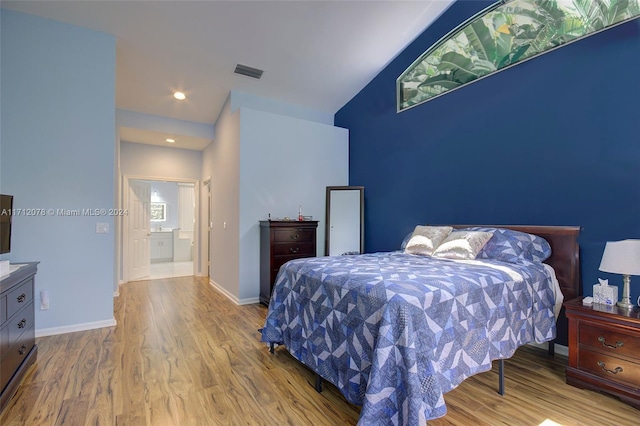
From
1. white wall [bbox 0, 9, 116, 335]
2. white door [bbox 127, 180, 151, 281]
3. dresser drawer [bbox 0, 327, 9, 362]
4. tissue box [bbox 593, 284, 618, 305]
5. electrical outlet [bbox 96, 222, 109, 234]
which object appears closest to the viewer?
dresser drawer [bbox 0, 327, 9, 362]

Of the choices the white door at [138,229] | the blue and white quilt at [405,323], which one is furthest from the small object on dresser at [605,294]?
the white door at [138,229]

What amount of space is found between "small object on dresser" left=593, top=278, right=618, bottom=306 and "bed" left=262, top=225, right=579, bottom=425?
0.31m

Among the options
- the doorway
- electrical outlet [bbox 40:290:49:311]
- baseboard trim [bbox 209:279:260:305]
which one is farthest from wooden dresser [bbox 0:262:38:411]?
the doorway

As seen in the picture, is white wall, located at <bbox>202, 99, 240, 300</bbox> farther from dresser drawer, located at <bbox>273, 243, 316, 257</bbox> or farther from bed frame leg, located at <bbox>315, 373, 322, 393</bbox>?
bed frame leg, located at <bbox>315, 373, 322, 393</bbox>

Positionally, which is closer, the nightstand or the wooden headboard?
the nightstand

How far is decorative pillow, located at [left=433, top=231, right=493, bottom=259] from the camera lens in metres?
2.69

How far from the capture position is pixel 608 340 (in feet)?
6.45

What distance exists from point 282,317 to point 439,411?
1.36m

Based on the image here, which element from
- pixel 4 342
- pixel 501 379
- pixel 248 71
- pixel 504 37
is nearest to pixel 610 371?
pixel 501 379

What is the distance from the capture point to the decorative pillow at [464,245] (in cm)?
269

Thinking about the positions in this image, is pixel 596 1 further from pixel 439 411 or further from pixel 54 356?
pixel 54 356

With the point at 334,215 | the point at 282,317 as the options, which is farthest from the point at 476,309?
the point at 334,215

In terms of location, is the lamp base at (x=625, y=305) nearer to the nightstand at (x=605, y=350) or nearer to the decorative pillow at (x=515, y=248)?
the nightstand at (x=605, y=350)

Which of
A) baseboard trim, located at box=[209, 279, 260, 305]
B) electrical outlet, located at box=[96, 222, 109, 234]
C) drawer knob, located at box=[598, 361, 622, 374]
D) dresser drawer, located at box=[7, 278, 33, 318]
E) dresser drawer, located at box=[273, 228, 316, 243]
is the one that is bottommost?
baseboard trim, located at box=[209, 279, 260, 305]
